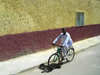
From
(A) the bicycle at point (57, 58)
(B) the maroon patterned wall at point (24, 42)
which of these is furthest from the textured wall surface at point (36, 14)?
(A) the bicycle at point (57, 58)

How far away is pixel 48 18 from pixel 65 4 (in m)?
2.17

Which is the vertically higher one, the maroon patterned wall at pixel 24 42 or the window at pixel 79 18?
the window at pixel 79 18

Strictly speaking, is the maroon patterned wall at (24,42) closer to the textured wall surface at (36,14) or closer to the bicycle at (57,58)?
the textured wall surface at (36,14)

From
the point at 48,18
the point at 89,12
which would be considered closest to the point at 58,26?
the point at 48,18

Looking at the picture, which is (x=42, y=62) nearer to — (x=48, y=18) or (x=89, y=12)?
(x=48, y=18)

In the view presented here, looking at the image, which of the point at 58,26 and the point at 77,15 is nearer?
the point at 58,26

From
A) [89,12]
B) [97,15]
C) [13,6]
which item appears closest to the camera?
[13,6]

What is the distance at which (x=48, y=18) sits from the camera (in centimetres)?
697

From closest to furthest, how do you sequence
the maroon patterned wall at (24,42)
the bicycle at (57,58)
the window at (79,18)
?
the bicycle at (57,58)
the maroon patterned wall at (24,42)
the window at (79,18)

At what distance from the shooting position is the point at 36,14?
6.30 m

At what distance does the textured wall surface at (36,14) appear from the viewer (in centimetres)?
523

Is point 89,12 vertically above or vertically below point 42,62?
above

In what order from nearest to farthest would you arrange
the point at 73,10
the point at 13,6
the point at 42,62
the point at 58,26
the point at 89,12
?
the point at 42,62
the point at 13,6
the point at 58,26
the point at 73,10
the point at 89,12

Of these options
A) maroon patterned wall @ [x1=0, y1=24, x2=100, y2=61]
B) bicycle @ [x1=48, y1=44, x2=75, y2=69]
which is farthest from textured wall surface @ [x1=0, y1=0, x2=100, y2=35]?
bicycle @ [x1=48, y1=44, x2=75, y2=69]
